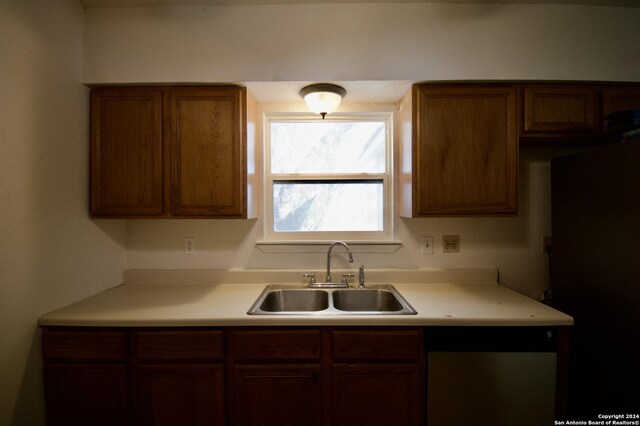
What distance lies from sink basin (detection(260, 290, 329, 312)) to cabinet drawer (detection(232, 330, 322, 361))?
452 millimetres

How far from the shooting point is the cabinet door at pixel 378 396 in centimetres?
131

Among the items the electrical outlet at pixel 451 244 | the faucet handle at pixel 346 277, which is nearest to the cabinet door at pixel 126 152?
the faucet handle at pixel 346 277

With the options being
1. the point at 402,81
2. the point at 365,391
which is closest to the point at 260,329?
the point at 365,391

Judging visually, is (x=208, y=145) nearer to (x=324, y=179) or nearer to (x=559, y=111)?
(x=324, y=179)

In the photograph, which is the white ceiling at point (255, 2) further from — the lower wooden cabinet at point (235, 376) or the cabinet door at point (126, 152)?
the lower wooden cabinet at point (235, 376)

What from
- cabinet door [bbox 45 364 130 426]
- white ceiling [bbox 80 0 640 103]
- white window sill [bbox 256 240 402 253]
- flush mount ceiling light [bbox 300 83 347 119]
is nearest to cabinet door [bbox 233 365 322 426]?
cabinet door [bbox 45 364 130 426]

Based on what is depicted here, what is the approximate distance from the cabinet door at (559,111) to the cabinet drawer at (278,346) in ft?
5.41

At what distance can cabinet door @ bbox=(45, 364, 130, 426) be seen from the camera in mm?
1327

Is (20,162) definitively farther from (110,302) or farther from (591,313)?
(591,313)

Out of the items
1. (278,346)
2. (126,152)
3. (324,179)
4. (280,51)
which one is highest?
(280,51)

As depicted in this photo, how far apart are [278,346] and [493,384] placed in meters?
1.02

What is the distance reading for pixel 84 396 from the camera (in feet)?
4.36

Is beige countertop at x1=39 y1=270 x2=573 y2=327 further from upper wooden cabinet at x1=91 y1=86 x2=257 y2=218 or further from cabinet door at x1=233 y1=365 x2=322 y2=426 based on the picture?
upper wooden cabinet at x1=91 y1=86 x2=257 y2=218

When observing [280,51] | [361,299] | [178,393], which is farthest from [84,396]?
[280,51]
